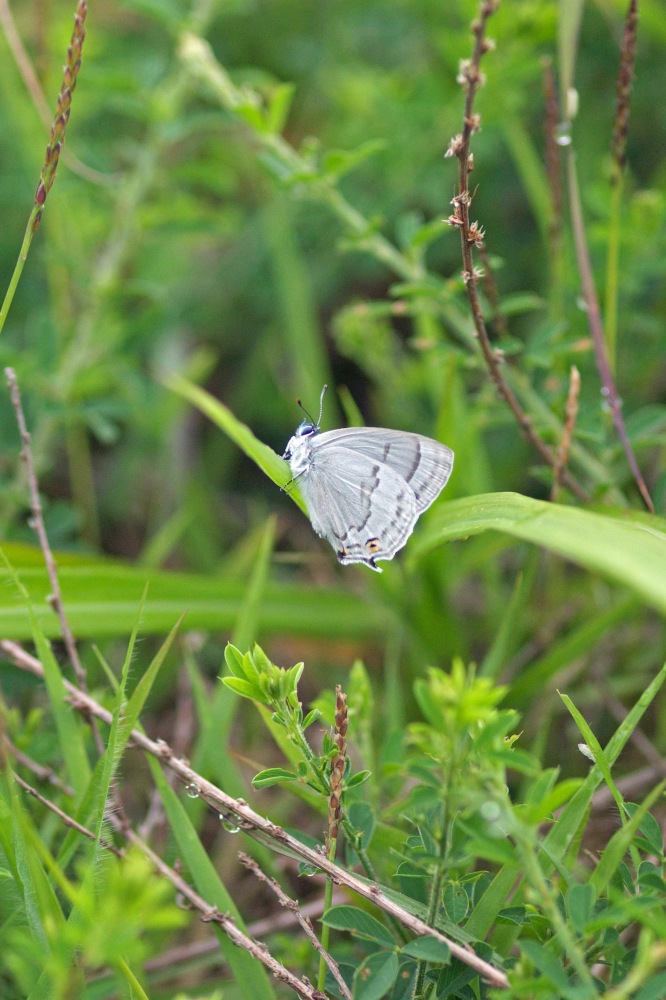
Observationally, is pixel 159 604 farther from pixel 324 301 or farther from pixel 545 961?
pixel 324 301

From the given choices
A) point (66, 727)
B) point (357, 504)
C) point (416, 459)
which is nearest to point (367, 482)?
point (357, 504)

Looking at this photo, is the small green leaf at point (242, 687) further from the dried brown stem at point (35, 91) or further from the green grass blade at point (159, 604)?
the dried brown stem at point (35, 91)

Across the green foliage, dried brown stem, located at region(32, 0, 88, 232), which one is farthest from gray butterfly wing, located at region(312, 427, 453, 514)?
dried brown stem, located at region(32, 0, 88, 232)

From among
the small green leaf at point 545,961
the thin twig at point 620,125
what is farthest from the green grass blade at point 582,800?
the thin twig at point 620,125

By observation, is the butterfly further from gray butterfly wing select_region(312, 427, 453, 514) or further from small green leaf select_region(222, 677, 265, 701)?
small green leaf select_region(222, 677, 265, 701)

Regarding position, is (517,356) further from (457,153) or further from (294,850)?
(294,850)

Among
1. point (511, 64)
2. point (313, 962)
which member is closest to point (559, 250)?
point (511, 64)
